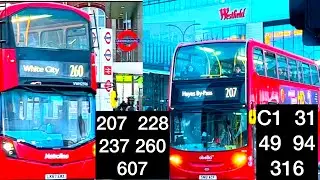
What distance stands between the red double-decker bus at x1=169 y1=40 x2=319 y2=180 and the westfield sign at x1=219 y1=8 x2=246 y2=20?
13391 millimetres

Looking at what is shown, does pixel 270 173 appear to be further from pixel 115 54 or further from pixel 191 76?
pixel 115 54

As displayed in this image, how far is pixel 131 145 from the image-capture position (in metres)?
5.20

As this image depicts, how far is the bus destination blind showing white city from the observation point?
508cm

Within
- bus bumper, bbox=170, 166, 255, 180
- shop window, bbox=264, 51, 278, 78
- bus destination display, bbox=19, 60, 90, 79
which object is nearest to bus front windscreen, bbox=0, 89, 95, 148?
bus destination display, bbox=19, 60, 90, 79

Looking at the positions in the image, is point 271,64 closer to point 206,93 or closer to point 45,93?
point 206,93

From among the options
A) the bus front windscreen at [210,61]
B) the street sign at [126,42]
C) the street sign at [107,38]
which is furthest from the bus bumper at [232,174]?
the street sign at [126,42]

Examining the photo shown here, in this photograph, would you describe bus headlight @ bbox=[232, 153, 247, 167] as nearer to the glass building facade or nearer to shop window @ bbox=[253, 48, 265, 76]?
shop window @ bbox=[253, 48, 265, 76]

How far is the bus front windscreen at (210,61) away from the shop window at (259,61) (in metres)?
0.26

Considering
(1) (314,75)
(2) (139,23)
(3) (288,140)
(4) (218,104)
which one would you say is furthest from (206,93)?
(2) (139,23)

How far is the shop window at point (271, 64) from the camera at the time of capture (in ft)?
44.4

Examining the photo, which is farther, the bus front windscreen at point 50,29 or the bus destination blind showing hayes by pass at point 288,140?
the bus front windscreen at point 50,29

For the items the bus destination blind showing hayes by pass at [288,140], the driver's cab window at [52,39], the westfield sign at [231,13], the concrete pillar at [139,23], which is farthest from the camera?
the concrete pillar at [139,23]

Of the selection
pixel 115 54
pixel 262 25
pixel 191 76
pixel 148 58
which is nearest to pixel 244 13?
pixel 262 25

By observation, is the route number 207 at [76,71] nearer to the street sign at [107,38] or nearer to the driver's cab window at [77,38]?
the driver's cab window at [77,38]
